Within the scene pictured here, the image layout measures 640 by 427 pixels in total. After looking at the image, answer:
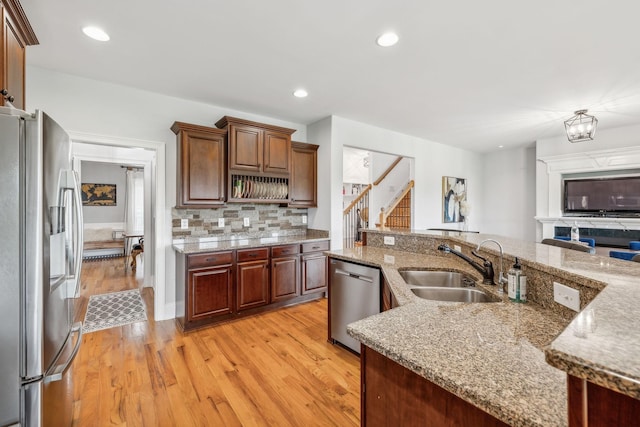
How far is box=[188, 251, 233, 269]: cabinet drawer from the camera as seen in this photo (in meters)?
3.10

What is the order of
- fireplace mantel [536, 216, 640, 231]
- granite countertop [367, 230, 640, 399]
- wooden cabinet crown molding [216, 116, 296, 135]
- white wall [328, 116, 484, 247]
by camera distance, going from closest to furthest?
granite countertop [367, 230, 640, 399]
wooden cabinet crown molding [216, 116, 296, 135]
white wall [328, 116, 484, 247]
fireplace mantel [536, 216, 640, 231]

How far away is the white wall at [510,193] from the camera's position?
6.39 m

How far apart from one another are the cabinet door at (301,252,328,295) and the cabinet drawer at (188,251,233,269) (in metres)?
1.05

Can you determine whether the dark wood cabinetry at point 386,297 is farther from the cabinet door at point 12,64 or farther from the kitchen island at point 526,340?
the cabinet door at point 12,64

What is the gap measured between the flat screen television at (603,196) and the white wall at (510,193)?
91 cm

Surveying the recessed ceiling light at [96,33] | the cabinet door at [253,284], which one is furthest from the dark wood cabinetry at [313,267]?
the recessed ceiling light at [96,33]

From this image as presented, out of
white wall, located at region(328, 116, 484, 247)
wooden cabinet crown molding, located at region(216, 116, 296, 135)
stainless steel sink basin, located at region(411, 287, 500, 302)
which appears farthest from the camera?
white wall, located at region(328, 116, 484, 247)

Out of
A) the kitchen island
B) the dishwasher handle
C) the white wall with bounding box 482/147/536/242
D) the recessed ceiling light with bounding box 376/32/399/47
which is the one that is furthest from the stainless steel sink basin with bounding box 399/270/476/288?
the white wall with bounding box 482/147/536/242

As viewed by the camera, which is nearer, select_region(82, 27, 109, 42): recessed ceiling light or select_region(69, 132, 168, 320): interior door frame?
select_region(82, 27, 109, 42): recessed ceiling light

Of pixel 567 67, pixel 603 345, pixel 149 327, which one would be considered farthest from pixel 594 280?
pixel 149 327

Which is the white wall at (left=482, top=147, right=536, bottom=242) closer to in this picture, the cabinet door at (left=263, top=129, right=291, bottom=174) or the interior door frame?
the cabinet door at (left=263, top=129, right=291, bottom=174)

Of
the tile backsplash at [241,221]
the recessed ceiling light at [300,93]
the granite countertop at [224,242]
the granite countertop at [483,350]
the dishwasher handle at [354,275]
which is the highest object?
the recessed ceiling light at [300,93]

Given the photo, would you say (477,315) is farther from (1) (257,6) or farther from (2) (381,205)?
(2) (381,205)

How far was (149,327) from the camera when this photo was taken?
3.24 m
